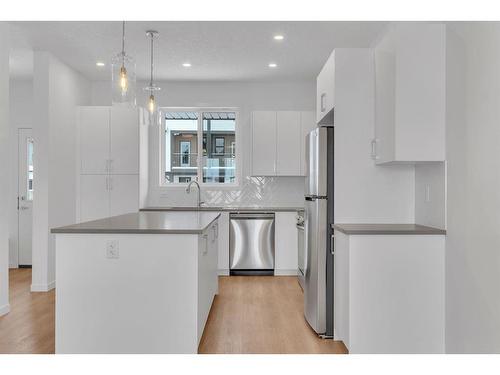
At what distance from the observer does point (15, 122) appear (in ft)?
21.9

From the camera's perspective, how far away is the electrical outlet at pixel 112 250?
2.93 m

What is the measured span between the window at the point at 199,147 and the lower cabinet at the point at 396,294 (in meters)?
3.95

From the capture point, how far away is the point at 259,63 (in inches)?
219

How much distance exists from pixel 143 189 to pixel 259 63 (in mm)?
2359

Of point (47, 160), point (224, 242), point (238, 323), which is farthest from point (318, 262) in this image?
point (47, 160)

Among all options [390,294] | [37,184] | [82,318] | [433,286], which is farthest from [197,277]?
[37,184]

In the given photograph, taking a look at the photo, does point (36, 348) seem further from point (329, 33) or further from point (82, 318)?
point (329, 33)

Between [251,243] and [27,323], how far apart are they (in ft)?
9.72

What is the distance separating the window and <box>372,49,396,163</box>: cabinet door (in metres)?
3.62

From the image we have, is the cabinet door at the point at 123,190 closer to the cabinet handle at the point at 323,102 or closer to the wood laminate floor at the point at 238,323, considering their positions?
the wood laminate floor at the point at 238,323

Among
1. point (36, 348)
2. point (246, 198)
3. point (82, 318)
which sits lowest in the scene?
point (36, 348)

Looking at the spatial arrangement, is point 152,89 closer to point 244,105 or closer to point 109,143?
point 109,143

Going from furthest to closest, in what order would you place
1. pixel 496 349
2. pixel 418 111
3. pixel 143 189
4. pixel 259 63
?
pixel 143 189
pixel 259 63
pixel 418 111
pixel 496 349

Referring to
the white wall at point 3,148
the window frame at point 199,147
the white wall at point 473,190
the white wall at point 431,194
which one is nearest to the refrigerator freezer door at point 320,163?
the white wall at point 431,194
